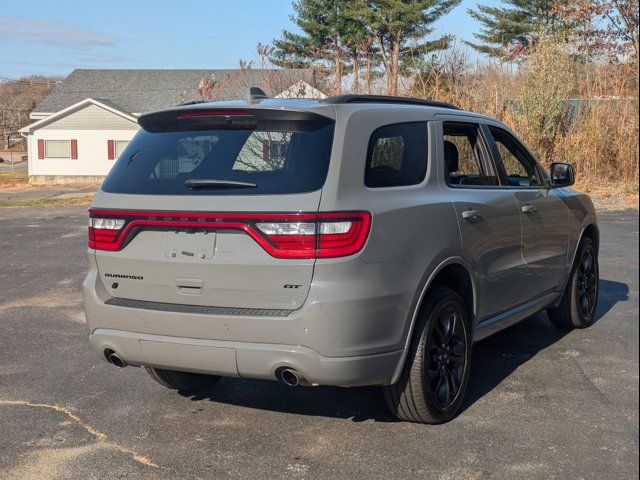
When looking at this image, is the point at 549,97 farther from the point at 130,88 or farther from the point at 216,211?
the point at 130,88

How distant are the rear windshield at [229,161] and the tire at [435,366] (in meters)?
1.07

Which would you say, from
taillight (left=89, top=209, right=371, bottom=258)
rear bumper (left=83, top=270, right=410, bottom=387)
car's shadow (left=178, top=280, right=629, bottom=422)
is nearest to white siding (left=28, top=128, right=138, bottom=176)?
car's shadow (left=178, top=280, right=629, bottom=422)

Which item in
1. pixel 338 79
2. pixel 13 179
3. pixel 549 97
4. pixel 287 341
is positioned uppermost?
pixel 338 79

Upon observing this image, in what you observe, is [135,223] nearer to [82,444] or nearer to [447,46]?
[82,444]

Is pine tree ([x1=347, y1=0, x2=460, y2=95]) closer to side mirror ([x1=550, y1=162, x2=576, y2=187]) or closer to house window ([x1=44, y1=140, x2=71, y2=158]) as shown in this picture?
house window ([x1=44, y1=140, x2=71, y2=158])

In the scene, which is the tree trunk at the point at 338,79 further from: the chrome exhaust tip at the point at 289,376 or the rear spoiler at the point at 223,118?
the chrome exhaust tip at the point at 289,376

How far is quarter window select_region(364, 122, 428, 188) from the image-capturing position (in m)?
4.44

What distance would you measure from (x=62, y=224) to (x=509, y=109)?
35.8 feet

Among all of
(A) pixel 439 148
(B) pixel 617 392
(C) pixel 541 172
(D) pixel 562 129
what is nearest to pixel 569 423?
(B) pixel 617 392

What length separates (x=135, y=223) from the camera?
14.6 ft

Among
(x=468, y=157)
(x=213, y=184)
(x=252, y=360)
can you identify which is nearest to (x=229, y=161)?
(x=213, y=184)

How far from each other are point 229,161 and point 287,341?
1051mm

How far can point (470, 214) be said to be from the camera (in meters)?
5.02

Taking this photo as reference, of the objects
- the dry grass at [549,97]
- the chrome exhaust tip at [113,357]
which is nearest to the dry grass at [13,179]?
the dry grass at [549,97]
